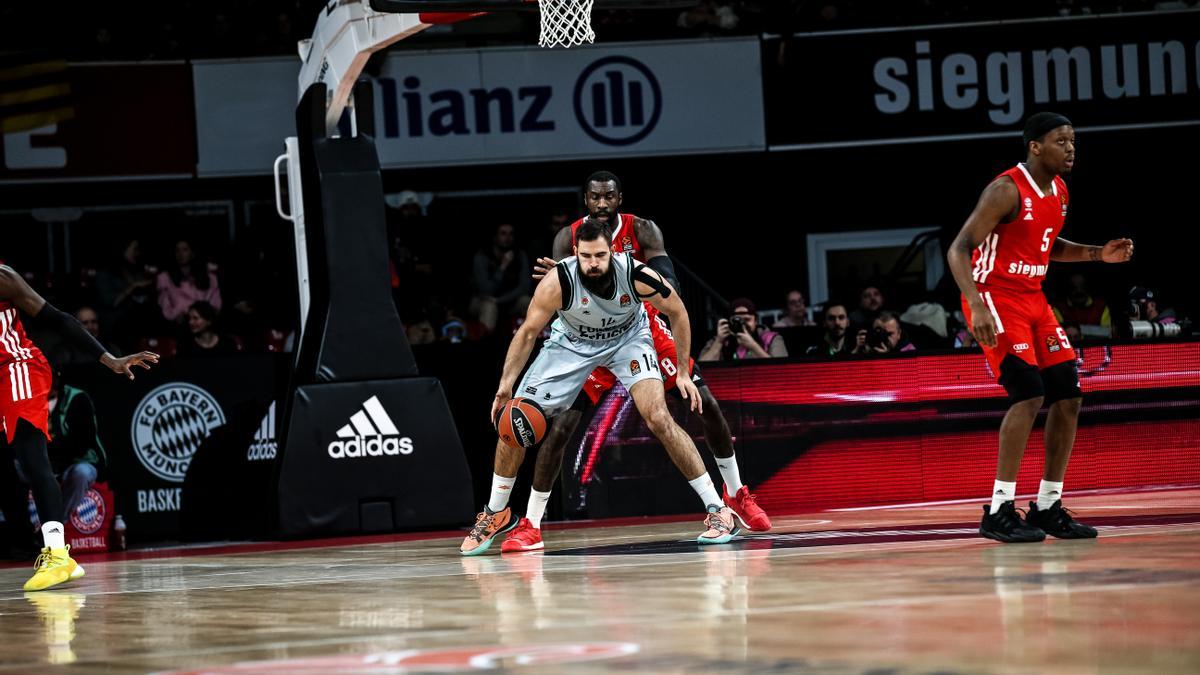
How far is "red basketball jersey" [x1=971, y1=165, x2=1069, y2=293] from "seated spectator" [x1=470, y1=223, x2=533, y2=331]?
784 cm

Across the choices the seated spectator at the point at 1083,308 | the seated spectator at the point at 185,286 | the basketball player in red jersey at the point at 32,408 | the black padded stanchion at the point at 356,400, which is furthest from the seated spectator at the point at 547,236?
the basketball player in red jersey at the point at 32,408

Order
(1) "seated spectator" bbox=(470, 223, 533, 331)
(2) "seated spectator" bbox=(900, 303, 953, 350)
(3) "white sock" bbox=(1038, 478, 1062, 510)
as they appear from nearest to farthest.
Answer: (3) "white sock" bbox=(1038, 478, 1062, 510), (2) "seated spectator" bbox=(900, 303, 953, 350), (1) "seated spectator" bbox=(470, 223, 533, 331)

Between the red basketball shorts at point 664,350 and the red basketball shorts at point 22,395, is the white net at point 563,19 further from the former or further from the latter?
the red basketball shorts at point 22,395

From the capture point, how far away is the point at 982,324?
268 inches

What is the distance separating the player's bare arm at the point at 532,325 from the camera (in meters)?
7.80

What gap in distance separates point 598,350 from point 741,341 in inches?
137

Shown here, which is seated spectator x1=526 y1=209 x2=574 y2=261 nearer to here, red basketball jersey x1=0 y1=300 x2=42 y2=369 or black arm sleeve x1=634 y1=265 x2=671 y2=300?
black arm sleeve x1=634 y1=265 x2=671 y2=300

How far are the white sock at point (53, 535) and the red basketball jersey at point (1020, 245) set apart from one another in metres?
4.28

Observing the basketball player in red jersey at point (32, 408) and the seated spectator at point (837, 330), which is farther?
the seated spectator at point (837, 330)

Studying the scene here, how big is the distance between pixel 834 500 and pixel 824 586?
5.60 metres

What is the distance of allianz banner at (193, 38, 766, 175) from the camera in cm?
1557

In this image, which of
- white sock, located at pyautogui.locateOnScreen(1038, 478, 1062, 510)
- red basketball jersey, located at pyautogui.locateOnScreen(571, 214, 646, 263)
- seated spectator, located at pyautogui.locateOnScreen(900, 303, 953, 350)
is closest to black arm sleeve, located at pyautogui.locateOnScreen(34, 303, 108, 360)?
red basketball jersey, located at pyautogui.locateOnScreen(571, 214, 646, 263)

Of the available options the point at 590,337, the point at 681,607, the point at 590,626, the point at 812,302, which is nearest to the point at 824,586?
the point at 681,607

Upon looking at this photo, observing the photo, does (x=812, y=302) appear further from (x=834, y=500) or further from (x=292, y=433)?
(x=292, y=433)
